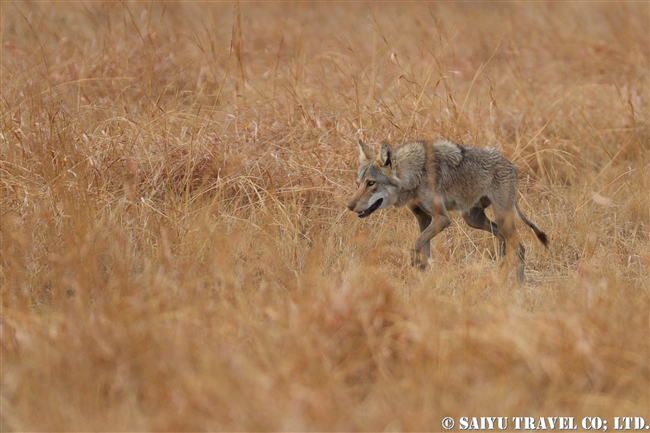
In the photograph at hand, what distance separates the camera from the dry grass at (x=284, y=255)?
153 inches

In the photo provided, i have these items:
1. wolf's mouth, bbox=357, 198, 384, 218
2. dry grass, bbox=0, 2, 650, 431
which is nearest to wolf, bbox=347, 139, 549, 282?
wolf's mouth, bbox=357, 198, 384, 218

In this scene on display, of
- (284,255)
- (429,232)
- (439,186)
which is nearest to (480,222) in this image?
(439,186)

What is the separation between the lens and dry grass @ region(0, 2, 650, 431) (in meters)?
3.88

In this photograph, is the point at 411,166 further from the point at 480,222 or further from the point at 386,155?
the point at 480,222

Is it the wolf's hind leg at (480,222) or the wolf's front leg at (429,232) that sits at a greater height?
the wolf's front leg at (429,232)

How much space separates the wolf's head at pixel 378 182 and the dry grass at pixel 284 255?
37cm

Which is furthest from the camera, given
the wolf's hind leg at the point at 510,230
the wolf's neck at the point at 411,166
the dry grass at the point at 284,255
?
the wolf's hind leg at the point at 510,230

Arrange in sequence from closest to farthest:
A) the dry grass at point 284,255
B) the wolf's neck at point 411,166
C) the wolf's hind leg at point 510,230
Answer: the dry grass at point 284,255, the wolf's neck at point 411,166, the wolf's hind leg at point 510,230

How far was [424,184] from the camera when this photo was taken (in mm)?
6648

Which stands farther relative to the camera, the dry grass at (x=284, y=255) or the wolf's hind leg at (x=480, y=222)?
the wolf's hind leg at (x=480, y=222)

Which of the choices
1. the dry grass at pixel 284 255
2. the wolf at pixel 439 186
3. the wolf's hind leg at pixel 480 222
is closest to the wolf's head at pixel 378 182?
the wolf at pixel 439 186

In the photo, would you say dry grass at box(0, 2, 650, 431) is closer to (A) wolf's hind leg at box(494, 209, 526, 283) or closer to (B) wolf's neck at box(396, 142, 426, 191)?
(A) wolf's hind leg at box(494, 209, 526, 283)

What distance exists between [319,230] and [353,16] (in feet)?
29.0

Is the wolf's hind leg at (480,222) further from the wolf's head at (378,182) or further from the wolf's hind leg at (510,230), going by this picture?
the wolf's head at (378,182)
